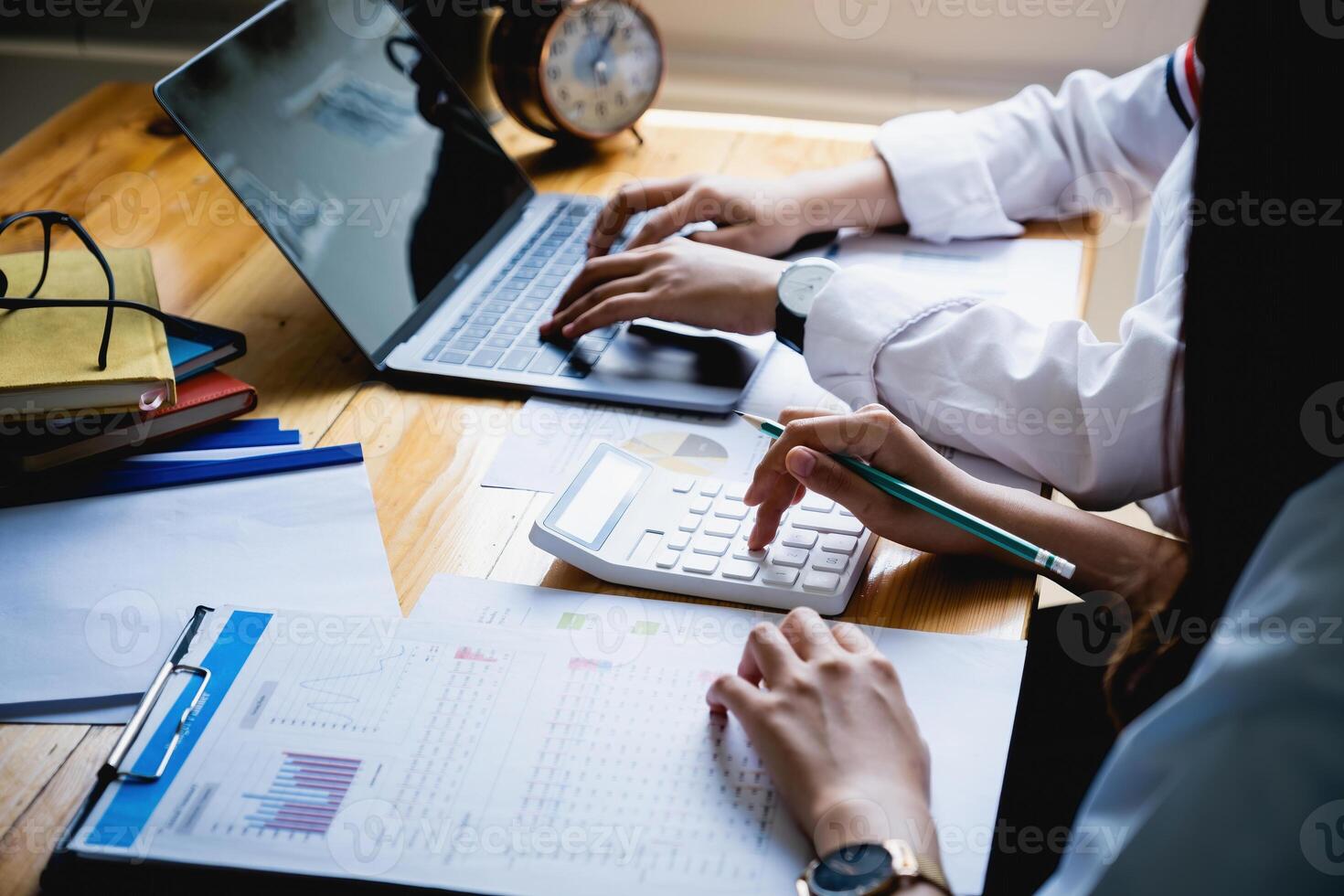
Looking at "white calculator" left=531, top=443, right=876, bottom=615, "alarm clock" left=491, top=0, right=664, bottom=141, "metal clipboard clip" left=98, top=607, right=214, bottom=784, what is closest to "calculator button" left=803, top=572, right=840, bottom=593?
"white calculator" left=531, top=443, right=876, bottom=615

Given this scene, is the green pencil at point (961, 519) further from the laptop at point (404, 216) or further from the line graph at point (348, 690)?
the line graph at point (348, 690)

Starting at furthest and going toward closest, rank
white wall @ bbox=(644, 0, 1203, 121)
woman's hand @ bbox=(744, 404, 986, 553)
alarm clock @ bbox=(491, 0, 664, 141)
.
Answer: white wall @ bbox=(644, 0, 1203, 121)
alarm clock @ bbox=(491, 0, 664, 141)
woman's hand @ bbox=(744, 404, 986, 553)

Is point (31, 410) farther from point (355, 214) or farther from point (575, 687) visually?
point (575, 687)

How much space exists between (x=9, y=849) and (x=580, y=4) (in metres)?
0.98

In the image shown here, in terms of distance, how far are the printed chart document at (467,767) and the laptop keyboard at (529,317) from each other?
0.32 m

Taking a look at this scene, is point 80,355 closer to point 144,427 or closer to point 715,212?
point 144,427

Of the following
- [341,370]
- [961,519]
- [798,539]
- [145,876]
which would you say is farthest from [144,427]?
[961,519]

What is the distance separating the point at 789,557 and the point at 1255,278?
321 millimetres

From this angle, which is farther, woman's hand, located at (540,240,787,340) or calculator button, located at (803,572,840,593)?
woman's hand, located at (540,240,787,340)

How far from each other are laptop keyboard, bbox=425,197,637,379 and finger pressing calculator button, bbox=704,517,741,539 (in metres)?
0.23

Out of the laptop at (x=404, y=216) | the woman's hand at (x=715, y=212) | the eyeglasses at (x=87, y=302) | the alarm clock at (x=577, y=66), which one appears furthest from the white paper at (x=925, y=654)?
the alarm clock at (x=577, y=66)

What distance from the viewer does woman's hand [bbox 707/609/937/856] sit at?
575 millimetres

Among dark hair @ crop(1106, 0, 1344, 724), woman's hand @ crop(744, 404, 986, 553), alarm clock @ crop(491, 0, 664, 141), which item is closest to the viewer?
dark hair @ crop(1106, 0, 1344, 724)

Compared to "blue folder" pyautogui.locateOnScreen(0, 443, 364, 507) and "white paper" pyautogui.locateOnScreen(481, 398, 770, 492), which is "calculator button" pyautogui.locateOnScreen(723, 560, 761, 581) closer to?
"white paper" pyautogui.locateOnScreen(481, 398, 770, 492)
